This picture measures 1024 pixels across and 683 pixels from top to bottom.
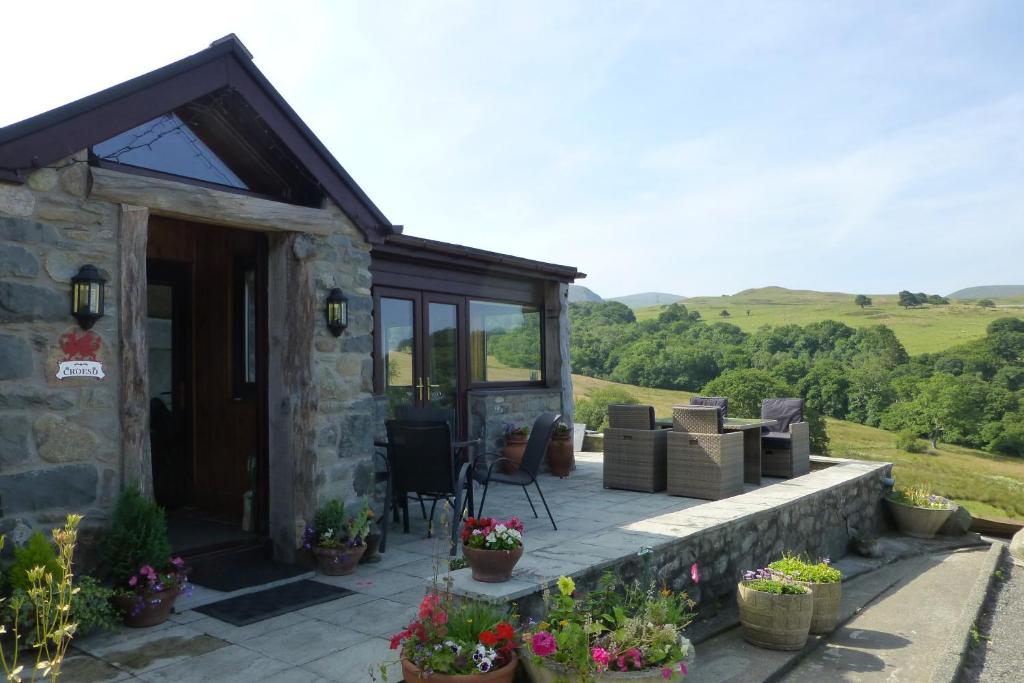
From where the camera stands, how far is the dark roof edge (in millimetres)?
6199

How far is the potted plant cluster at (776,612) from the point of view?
4004mm

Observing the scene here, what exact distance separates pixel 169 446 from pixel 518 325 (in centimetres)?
411

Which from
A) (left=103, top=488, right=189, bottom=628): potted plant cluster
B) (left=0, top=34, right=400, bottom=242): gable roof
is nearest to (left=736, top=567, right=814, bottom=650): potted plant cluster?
(left=103, top=488, right=189, bottom=628): potted plant cluster

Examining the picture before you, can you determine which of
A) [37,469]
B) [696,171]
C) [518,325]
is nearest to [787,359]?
[696,171]

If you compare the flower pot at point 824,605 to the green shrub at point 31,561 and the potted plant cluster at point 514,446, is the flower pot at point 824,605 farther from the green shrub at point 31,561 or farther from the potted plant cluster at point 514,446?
the green shrub at point 31,561

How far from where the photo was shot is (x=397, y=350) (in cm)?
661

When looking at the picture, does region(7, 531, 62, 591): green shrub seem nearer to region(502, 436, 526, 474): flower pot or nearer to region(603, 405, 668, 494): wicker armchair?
region(603, 405, 668, 494): wicker armchair

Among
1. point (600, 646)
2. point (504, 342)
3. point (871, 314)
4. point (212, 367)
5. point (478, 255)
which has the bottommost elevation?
point (600, 646)

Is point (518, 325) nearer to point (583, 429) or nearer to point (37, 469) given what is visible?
point (583, 429)

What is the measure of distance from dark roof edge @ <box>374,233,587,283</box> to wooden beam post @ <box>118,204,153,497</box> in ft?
6.35

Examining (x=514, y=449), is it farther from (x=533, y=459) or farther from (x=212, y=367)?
(x=212, y=367)

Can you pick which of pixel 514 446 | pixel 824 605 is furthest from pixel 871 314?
pixel 824 605

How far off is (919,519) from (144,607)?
7.83 meters

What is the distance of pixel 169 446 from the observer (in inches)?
217
